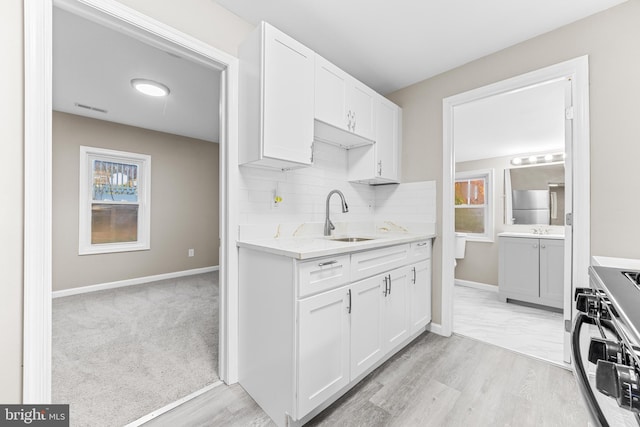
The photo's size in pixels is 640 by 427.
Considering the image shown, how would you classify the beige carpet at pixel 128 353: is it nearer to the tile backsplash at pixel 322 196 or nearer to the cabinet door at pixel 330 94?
the tile backsplash at pixel 322 196

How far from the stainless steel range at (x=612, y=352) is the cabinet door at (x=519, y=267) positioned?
2.81 meters

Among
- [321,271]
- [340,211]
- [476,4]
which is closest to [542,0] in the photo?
[476,4]

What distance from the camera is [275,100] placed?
5.43ft

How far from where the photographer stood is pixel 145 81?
2779 millimetres

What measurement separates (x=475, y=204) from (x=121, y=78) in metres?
5.18

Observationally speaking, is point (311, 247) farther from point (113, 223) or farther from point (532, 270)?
point (113, 223)

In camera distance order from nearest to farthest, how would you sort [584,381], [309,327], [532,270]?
[584,381] → [309,327] → [532,270]

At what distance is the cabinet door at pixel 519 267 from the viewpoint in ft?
10.8

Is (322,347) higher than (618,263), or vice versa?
(618,263)

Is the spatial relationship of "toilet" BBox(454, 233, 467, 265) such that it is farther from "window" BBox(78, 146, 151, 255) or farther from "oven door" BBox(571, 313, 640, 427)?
"window" BBox(78, 146, 151, 255)

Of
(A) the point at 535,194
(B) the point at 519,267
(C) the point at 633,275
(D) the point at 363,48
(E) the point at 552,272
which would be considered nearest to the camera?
(C) the point at 633,275

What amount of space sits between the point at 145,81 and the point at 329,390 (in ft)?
10.9

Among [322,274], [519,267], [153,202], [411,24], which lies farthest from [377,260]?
[153,202]

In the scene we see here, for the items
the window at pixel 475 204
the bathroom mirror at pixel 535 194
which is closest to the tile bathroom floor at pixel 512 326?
the window at pixel 475 204
